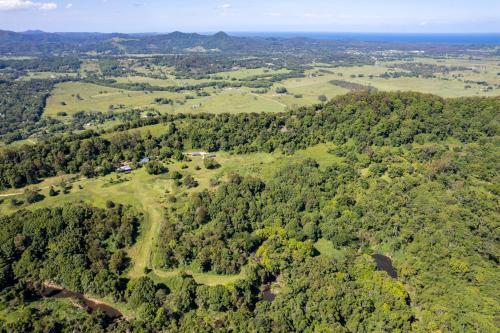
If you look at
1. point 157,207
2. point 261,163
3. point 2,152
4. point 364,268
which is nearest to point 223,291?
point 364,268

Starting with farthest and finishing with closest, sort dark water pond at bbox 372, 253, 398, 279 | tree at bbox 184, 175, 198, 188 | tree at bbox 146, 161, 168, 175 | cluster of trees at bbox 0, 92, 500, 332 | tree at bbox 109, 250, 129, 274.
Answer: tree at bbox 146, 161, 168, 175
tree at bbox 184, 175, 198, 188
dark water pond at bbox 372, 253, 398, 279
tree at bbox 109, 250, 129, 274
cluster of trees at bbox 0, 92, 500, 332

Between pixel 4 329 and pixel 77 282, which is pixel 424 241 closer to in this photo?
pixel 77 282

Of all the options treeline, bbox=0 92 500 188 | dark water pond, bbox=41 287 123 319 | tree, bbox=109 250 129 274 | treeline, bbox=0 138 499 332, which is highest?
treeline, bbox=0 92 500 188

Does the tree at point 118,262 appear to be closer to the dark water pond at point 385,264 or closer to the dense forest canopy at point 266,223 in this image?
the dense forest canopy at point 266,223

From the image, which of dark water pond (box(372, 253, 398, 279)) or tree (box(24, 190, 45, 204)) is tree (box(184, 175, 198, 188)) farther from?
dark water pond (box(372, 253, 398, 279))

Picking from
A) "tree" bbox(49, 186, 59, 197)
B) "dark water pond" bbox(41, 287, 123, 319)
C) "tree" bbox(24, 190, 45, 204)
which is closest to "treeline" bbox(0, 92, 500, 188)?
"tree" bbox(24, 190, 45, 204)

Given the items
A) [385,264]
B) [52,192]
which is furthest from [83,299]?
[385,264]

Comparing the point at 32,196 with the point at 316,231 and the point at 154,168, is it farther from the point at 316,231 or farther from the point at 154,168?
the point at 316,231
